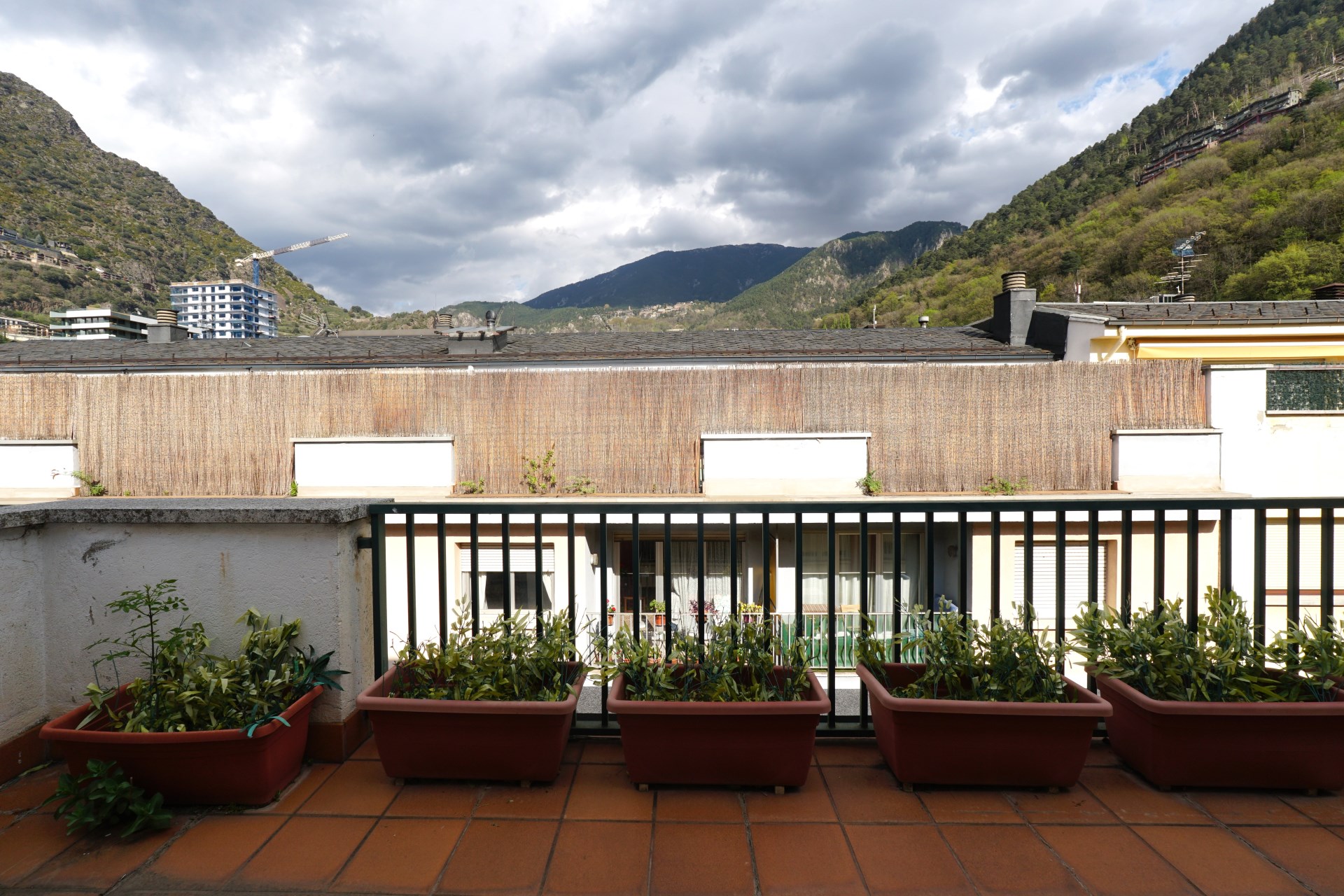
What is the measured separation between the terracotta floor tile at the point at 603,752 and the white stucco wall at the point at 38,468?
1044 centimetres

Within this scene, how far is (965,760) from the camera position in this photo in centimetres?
178

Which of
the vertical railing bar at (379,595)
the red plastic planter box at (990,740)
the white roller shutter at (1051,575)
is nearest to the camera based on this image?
the red plastic planter box at (990,740)

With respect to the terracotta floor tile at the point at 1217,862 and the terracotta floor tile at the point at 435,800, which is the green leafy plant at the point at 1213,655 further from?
the terracotta floor tile at the point at 435,800

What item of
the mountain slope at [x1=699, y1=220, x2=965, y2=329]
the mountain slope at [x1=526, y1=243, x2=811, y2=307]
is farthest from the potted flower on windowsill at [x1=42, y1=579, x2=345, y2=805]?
the mountain slope at [x1=526, y1=243, x2=811, y2=307]

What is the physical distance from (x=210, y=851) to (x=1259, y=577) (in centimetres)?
318

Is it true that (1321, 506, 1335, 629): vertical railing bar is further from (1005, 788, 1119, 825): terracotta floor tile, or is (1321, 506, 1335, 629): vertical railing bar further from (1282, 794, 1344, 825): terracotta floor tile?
(1005, 788, 1119, 825): terracotta floor tile

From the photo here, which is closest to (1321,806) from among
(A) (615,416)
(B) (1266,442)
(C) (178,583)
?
(C) (178,583)

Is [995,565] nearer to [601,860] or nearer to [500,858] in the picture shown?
[601,860]

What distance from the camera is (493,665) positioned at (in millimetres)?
1886

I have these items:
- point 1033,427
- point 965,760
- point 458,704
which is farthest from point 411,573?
point 1033,427

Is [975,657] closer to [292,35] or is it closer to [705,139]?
[292,35]

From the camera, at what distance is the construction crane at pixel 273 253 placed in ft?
184

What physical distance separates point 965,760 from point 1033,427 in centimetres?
779

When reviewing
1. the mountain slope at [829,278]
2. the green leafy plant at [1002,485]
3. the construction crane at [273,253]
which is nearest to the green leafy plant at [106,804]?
the green leafy plant at [1002,485]
